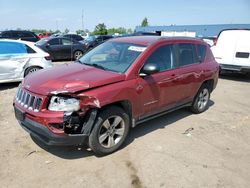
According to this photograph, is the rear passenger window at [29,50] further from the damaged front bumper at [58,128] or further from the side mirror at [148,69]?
the side mirror at [148,69]

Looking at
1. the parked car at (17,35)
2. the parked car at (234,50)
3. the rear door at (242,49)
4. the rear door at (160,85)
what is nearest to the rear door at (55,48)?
the parked car at (17,35)

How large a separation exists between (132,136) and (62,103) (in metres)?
1.76

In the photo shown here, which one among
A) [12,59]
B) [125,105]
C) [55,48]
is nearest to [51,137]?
[125,105]

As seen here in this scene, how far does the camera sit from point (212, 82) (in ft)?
21.7

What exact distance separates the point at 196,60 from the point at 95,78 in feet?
9.35

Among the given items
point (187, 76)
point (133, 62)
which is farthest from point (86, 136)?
point (187, 76)

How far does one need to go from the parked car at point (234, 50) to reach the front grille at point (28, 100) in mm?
8714

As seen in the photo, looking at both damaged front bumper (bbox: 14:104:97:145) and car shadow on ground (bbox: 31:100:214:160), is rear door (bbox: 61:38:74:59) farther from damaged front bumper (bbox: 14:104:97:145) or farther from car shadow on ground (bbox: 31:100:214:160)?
damaged front bumper (bbox: 14:104:97:145)

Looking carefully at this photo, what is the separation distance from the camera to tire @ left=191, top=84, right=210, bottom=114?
245 inches

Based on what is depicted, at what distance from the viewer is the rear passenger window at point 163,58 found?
4699 millimetres

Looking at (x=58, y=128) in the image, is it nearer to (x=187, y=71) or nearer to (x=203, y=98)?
(x=187, y=71)

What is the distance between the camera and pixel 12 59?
8.25 meters

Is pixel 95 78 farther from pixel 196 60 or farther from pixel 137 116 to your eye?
pixel 196 60

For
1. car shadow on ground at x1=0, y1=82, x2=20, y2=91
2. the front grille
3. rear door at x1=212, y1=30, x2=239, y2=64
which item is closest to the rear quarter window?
car shadow on ground at x1=0, y1=82, x2=20, y2=91
